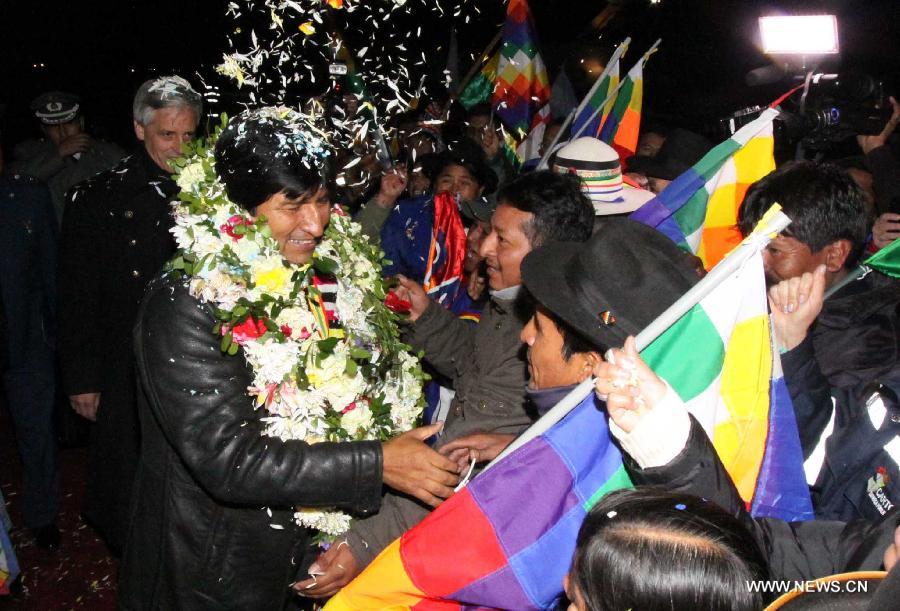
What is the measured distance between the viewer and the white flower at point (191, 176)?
2742 millimetres

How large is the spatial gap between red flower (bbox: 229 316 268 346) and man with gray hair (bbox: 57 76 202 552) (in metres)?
1.74

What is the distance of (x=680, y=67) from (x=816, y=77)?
10787 mm

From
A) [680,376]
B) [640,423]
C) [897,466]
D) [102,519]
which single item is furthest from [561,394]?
[102,519]

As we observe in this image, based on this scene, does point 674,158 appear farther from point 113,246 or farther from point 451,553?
point 451,553

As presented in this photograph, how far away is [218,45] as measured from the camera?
26.0 ft

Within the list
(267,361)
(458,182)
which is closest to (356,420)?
(267,361)

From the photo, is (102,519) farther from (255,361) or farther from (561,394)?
(561,394)

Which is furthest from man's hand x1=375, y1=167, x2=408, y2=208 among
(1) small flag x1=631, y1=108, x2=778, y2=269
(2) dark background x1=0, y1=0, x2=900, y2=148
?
(1) small flag x1=631, y1=108, x2=778, y2=269

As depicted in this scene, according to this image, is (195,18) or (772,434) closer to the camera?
(772,434)

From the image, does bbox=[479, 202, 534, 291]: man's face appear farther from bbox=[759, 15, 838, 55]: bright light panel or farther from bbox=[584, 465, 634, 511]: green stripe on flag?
bbox=[759, 15, 838, 55]: bright light panel

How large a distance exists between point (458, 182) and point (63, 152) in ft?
11.5

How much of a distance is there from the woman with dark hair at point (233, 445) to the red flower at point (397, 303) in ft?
3.19

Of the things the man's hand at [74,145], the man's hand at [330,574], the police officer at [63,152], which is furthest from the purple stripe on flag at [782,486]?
the man's hand at [74,145]

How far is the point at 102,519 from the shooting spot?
3822mm
